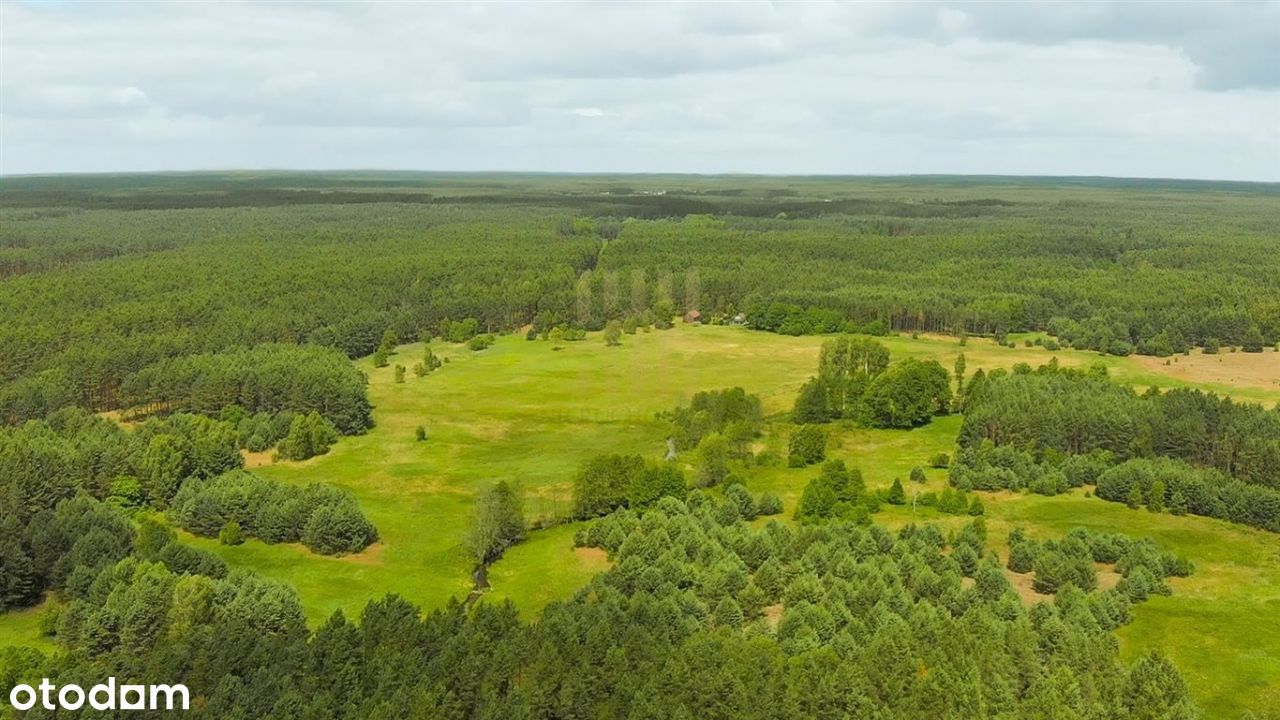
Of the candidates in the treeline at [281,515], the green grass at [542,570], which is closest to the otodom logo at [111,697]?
the green grass at [542,570]

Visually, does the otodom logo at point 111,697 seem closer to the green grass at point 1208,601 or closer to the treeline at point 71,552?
the treeline at point 71,552

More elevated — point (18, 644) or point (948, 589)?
point (948, 589)

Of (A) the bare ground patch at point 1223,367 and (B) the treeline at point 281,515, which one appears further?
(A) the bare ground patch at point 1223,367

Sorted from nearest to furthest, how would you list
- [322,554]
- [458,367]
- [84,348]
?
[322,554] < [84,348] < [458,367]

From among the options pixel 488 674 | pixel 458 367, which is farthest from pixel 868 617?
pixel 458 367

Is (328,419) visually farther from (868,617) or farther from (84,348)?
(868,617)

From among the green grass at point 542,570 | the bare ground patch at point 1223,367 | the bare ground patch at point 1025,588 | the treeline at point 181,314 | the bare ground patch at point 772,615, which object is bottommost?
the green grass at point 542,570

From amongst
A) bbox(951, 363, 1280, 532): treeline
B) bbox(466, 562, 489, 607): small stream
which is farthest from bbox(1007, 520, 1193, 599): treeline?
bbox(466, 562, 489, 607): small stream
